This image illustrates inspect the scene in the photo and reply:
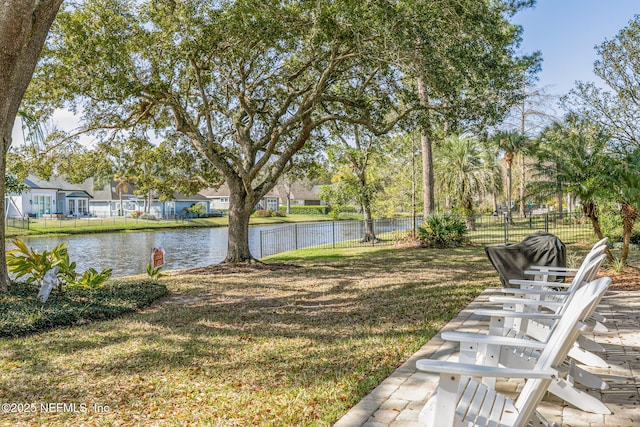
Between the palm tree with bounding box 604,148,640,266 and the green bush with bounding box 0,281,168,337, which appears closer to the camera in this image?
the green bush with bounding box 0,281,168,337

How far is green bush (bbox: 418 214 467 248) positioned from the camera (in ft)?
55.0

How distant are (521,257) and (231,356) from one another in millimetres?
4143

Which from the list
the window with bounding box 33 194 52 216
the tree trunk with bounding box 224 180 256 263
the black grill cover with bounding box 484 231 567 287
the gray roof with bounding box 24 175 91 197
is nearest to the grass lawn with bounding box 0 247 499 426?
the black grill cover with bounding box 484 231 567 287

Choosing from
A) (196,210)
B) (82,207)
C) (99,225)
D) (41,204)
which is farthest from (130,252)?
(82,207)

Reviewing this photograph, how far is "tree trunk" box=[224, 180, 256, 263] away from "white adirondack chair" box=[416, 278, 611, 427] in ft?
36.2

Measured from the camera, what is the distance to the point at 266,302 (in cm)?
759

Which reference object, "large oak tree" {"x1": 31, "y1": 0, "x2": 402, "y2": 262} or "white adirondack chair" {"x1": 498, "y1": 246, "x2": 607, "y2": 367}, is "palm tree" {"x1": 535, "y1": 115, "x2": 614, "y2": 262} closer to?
"large oak tree" {"x1": 31, "y1": 0, "x2": 402, "y2": 262}

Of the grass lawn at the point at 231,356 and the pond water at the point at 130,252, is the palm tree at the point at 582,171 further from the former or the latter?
the pond water at the point at 130,252

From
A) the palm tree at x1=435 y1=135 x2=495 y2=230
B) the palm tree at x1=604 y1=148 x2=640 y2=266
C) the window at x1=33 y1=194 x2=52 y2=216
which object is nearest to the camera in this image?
the palm tree at x1=604 y1=148 x2=640 y2=266

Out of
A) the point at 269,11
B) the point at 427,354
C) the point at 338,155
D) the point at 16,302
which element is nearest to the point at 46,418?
the point at 427,354

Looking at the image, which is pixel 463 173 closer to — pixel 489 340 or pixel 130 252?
pixel 130 252

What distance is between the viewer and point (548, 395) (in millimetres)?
3469

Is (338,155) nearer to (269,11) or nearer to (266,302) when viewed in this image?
(269,11)

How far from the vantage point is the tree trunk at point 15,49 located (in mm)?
5590
